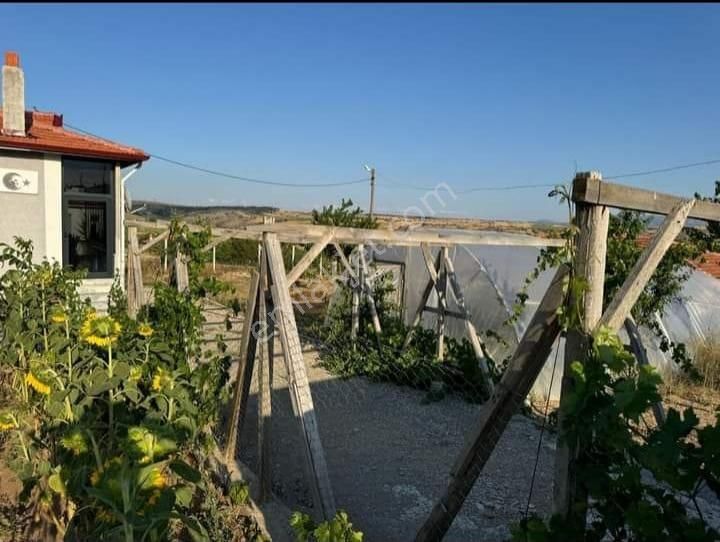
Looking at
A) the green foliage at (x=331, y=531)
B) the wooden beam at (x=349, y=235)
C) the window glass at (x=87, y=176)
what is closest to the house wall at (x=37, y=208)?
the window glass at (x=87, y=176)

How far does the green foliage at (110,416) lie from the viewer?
2205 millimetres

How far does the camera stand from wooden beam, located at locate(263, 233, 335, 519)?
3107 millimetres

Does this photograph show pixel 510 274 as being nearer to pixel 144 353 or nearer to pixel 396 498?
pixel 396 498

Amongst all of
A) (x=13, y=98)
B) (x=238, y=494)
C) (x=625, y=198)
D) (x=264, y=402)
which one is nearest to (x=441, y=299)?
(x=264, y=402)

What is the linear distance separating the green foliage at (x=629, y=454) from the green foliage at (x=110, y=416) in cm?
147

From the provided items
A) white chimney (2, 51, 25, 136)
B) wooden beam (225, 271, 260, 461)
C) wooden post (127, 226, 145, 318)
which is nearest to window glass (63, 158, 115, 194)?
white chimney (2, 51, 25, 136)

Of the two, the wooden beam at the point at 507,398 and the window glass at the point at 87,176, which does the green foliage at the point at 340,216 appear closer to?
the window glass at the point at 87,176

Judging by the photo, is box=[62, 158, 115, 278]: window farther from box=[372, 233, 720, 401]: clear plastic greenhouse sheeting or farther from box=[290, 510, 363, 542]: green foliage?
box=[290, 510, 363, 542]: green foliage

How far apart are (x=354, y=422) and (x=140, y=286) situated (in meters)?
2.80

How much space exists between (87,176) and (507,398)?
8.97m

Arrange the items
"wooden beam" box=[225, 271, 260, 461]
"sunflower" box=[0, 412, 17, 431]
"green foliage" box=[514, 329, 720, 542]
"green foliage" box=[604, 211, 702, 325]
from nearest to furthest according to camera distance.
Answer: "green foliage" box=[514, 329, 720, 542], "sunflower" box=[0, 412, 17, 431], "wooden beam" box=[225, 271, 260, 461], "green foliage" box=[604, 211, 702, 325]

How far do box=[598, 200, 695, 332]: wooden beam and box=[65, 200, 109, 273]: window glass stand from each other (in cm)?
890

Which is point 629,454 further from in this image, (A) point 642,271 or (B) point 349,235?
(B) point 349,235

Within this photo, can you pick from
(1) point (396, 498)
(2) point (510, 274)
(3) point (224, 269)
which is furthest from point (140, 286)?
(3) point (224, 269)
